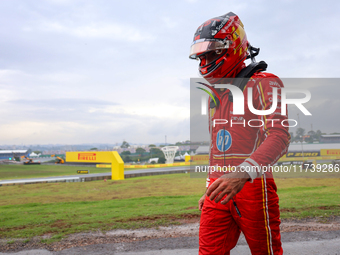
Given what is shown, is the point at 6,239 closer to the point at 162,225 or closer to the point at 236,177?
the point at 162,225

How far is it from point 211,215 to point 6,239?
4394mm

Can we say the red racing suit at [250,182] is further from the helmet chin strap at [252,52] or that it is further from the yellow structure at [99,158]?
the yellow structure at [99,158]

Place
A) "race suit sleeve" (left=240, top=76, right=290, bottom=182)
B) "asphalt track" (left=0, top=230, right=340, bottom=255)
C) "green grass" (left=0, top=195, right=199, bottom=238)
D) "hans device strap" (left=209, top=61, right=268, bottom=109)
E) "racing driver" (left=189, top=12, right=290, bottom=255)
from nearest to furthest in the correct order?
"race suit sleeve" (left=240, top=76, right=290, bottom=182), "racing driver" (left=189, top=12, right=290, bottom=255), "hans device strap" (left=209, top=61, right=268, bottom=109), "asphalt track" (left=0, top=230, right=340, bottom=255), "green grass" (left=0, top=195, right=199, bottom=238)

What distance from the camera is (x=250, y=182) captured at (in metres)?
1.98

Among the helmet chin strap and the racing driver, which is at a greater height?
the helmet chin strap

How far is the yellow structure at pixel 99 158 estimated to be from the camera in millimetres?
20609

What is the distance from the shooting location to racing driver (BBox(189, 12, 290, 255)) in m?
1.81

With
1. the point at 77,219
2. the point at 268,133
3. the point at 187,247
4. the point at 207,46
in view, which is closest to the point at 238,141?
the point at 268,133

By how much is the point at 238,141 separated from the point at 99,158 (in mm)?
31435

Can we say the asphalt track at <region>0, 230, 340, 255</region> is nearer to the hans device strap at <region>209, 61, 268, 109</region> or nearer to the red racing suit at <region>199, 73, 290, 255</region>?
the red racing suit at <region>199, 73, 290, 255</region>

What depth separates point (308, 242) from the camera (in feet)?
13.9

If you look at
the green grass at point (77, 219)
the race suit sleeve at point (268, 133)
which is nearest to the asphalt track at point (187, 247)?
the green grass at point (77, 219)

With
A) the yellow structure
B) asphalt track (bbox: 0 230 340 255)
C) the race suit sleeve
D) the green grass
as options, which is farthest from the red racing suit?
the yellow structure

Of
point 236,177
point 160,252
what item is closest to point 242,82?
point 236,177
